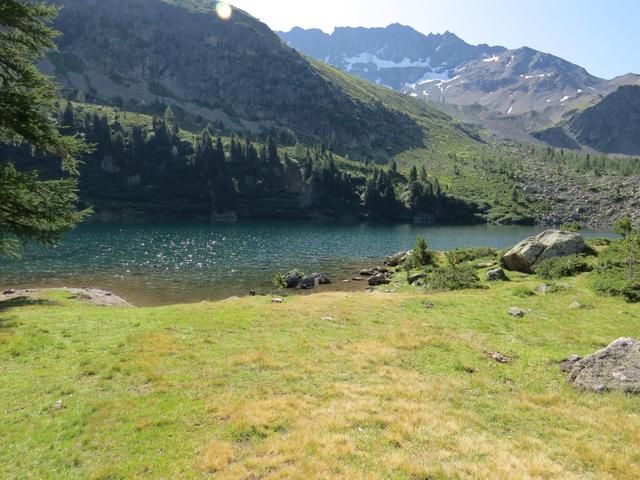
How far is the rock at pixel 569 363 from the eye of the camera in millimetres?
20172

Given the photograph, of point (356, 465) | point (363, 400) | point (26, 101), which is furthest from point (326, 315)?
point (26, 101)

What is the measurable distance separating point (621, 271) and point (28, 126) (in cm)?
4880

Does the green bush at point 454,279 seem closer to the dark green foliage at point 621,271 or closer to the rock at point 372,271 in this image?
the dark green foliage at point 621,271

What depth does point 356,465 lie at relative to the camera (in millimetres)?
11859

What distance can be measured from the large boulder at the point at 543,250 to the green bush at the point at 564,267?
2.68 m

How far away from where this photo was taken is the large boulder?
51.5 m

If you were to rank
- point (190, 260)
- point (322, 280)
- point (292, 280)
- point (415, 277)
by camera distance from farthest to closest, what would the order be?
point (190, 260) < point (322, 280) < point (292, 280) < point (415, 277)

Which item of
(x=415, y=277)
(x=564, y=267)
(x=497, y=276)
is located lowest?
(x=415, y=277)

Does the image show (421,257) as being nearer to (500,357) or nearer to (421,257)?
(421,257)

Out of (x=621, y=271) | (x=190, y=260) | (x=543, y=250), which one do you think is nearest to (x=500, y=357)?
(x=621, y=271)

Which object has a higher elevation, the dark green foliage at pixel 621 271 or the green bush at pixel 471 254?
the dark green foliage at pixel 621 271

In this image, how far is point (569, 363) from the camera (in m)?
20.8

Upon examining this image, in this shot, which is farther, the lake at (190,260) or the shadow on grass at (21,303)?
the lake at (190,260)

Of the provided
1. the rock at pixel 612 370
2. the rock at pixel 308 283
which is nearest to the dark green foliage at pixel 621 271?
the rock at pixel 612 370
